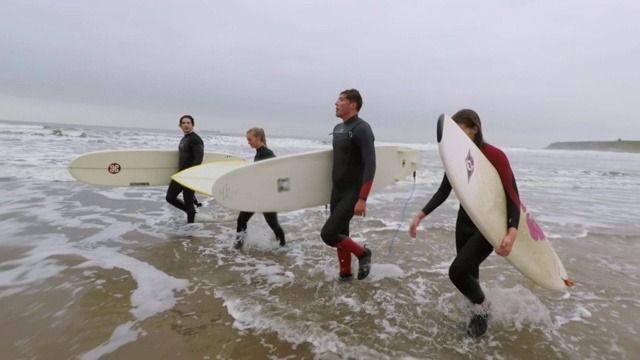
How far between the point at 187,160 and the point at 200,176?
1.87 feet

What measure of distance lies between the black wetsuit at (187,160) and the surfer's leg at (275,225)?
1.59 m

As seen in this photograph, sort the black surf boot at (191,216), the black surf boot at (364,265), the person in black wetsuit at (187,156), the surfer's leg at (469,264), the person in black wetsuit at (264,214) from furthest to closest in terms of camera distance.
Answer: the black surf boot at (191,216) → the person in black wetsuit at (187,156) → the person in black wetsuit at (264,214) → the black surf boot at (364,265) → the surfer's leg at (469,264)

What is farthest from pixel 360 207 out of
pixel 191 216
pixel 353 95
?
pixel 191 216

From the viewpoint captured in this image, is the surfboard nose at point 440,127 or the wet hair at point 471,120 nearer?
the surfboard nose at point 440,127

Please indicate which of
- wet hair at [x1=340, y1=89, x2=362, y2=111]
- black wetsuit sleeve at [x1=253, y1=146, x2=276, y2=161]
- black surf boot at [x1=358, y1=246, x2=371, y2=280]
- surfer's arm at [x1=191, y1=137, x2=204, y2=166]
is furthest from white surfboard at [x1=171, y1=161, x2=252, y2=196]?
black surf boot at [x1=358, y1=246, x2=371, y2=280]

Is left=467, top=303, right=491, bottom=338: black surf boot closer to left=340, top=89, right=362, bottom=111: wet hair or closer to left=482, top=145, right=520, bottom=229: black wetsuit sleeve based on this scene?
left=482, top=145, right=520, bottom=229: black wetsuit sleeve

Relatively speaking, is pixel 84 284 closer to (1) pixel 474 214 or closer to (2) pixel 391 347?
(2) pixel 391 347

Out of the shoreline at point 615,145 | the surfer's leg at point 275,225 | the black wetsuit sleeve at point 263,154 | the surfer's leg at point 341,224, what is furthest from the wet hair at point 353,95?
the shoreline at point 615,145

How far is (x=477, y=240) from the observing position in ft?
8.32

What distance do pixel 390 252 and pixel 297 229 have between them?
1.72 meters

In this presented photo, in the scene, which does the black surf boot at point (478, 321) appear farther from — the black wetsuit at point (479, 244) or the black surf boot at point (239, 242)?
the black surf boot at point (239, 242)

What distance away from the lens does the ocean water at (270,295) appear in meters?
2.55

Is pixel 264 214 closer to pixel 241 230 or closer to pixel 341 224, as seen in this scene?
pixel 241 230

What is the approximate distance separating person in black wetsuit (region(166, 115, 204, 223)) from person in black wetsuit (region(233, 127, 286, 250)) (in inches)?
51.1
